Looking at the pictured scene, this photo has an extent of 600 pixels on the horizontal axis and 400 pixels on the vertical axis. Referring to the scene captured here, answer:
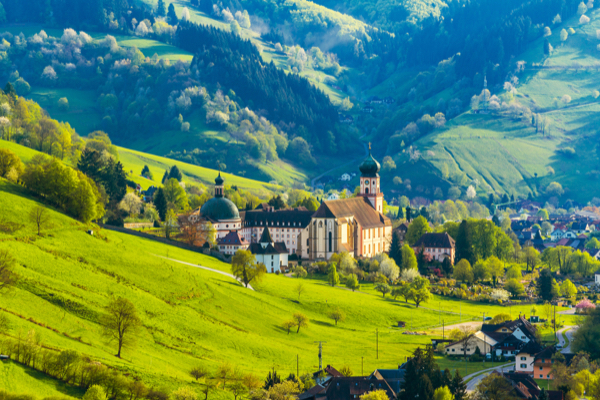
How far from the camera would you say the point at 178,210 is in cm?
16500

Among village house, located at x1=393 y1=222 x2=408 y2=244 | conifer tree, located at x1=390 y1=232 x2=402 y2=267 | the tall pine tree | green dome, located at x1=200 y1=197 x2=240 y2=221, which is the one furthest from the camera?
village house, located at x1=393 y1=222 x2=408 y2=244

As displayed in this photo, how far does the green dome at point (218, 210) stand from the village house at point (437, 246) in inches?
1379

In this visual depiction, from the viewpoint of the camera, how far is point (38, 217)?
103938 mm

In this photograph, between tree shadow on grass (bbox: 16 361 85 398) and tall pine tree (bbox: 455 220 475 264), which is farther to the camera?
tall pine tree (bbox: 455 220 475 264)

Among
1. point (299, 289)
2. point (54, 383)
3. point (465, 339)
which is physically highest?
point (299, 289)

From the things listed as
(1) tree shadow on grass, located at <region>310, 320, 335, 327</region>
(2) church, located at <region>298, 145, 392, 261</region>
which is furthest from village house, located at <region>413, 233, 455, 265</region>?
(1) tree shadow on grass, located at <region>310, 320, 335, 327</region>

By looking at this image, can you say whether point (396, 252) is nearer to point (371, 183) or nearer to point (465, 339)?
point (371, 183)

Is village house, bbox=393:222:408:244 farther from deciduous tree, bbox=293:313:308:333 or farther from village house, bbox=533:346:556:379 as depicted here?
village house, bbox=533:346:556:379

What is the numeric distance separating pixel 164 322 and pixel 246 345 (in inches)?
343

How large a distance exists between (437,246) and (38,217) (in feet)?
261

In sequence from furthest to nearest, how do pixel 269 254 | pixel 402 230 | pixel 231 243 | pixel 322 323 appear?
pixel 402 230 → pixel 231 243 → pixel 269 254 → pixel 322 323

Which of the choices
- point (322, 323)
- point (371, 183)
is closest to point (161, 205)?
point (371, 183)

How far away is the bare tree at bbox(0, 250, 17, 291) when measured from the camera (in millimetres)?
80625

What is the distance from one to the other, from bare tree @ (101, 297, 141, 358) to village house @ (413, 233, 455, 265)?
87148 millimetres
